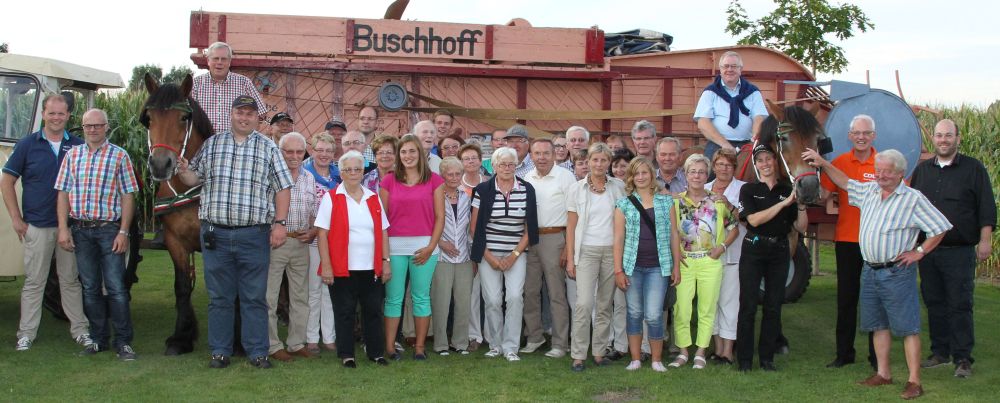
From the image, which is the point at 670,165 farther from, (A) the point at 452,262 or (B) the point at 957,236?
(B) the point at 957,236

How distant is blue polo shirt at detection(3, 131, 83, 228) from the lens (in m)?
6.28

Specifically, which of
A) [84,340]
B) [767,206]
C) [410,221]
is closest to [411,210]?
[410,221]

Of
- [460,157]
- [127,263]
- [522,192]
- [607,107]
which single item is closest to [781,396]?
[522,192]

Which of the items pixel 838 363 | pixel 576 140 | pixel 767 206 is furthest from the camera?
pixel 576 140

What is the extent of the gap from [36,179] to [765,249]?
17.1 feet

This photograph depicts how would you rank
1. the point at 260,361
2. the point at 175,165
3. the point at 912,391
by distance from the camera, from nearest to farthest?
the point at 912,391 < the point at 175,165 < the point at 260,361

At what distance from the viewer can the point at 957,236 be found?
235 inches

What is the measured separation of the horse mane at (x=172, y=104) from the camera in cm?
583

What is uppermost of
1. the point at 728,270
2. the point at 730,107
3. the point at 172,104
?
the point at 730,107

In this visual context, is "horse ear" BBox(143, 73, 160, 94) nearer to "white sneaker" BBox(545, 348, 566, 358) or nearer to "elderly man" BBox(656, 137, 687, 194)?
"white sneaker" BBox(545, 348, 566, 358)

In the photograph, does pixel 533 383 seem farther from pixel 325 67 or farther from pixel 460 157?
pixel 325 67

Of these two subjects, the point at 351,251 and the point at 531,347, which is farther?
the point at 531,347

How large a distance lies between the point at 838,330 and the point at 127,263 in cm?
545

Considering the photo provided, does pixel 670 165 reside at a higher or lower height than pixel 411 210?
higher
